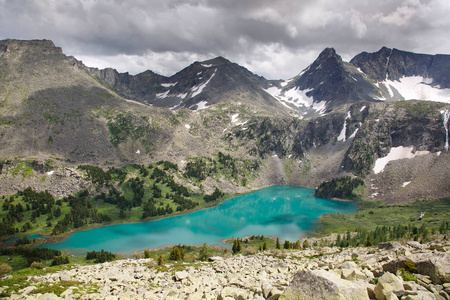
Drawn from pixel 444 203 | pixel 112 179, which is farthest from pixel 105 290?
pixel 444 203

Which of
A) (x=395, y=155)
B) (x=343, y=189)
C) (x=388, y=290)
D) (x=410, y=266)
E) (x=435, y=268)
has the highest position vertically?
(x=388, y=290)

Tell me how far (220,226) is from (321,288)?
104 metres

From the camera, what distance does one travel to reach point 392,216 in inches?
4417

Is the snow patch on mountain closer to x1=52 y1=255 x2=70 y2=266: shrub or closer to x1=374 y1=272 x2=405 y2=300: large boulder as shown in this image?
x1=52 y1=255 x2=70 y2=266: shrub

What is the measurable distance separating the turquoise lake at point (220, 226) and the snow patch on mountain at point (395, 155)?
41736 mm

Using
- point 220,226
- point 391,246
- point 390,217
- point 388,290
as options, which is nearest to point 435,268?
point 388,290

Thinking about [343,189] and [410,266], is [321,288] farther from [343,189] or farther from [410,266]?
[343,189]

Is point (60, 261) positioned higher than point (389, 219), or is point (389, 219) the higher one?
point (60, 261)

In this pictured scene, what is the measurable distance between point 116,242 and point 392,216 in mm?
113959

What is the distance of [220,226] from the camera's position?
111875 millimetres

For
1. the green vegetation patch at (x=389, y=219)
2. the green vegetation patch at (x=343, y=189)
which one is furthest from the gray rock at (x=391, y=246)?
the green vegetation patch at (x=343, y=189)

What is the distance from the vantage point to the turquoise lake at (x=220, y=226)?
90875 mm

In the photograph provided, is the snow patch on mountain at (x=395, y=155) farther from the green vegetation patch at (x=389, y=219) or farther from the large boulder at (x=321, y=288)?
the large boulder at (x=321, y=288)

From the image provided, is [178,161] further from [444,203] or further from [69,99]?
[444,203]
